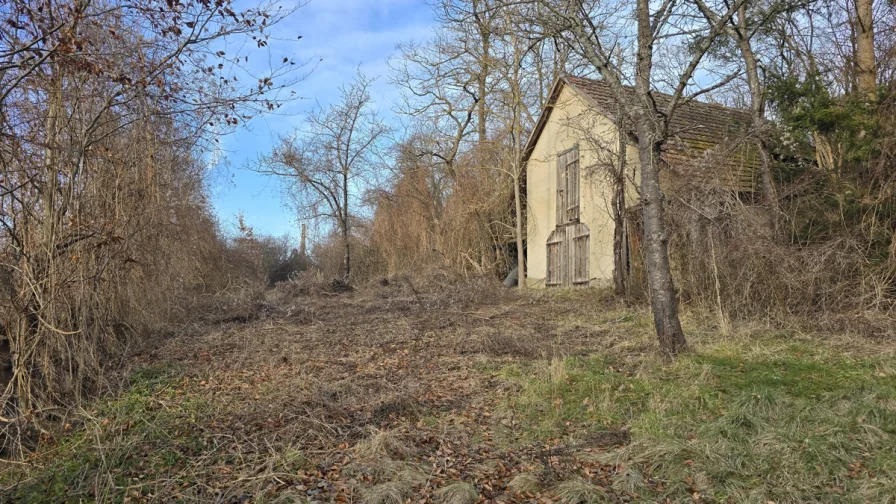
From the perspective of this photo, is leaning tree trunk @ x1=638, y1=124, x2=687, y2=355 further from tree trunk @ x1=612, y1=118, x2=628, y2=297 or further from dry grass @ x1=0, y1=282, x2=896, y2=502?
tree trunk @ x1=612, y1=118, x2=628, y2=297

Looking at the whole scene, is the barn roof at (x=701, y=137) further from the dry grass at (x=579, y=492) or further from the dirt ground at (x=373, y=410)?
the dry grass at (x=579, y=492)

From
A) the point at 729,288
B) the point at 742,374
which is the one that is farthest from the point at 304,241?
the point at 742,374

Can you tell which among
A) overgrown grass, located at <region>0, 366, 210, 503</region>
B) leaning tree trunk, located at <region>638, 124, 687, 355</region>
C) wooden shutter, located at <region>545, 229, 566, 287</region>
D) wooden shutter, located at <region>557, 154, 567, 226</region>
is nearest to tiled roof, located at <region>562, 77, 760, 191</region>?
leaning tree trunk, located at <region>638, 124, 687, 355</region>

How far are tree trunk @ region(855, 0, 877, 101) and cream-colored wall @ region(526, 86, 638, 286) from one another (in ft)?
14.0

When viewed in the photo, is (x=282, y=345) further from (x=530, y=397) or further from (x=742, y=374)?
(x=742, y=374)

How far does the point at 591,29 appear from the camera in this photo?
6859mm

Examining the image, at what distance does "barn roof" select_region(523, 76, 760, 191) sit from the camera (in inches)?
366

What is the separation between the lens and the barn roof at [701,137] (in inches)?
366

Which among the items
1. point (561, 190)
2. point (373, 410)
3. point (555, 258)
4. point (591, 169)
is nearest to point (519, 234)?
point (555, 258)

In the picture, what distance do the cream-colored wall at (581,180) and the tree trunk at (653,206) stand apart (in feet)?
13.8

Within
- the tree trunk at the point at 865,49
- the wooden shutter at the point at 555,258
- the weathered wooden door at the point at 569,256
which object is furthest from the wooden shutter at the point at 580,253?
the tree trunk at the point at 865,49

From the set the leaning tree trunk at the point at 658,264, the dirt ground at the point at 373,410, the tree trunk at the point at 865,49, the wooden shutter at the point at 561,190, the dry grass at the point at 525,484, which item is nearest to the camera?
the dry grass at the point at 525,484

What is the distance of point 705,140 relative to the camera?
1340 centimetres

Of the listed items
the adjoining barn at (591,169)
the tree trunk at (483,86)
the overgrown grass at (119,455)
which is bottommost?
the overgrown grass at (119,455)
